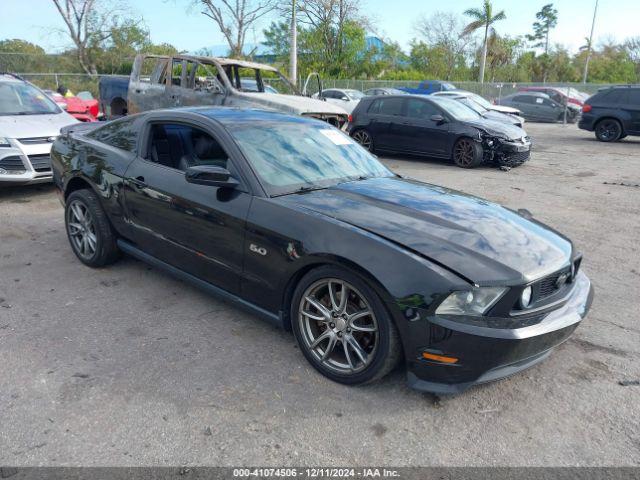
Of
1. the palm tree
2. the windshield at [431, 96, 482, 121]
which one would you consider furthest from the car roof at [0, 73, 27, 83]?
the palm tree

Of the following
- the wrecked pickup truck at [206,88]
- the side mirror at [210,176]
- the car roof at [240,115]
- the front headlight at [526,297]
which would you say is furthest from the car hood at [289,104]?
the front headlight at [526,297]

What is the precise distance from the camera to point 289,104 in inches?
376

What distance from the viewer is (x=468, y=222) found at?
3240 millimetres

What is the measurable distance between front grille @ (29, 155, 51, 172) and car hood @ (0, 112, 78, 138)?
321 mm

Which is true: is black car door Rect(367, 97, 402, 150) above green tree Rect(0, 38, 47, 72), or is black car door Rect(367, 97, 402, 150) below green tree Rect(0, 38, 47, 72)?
below

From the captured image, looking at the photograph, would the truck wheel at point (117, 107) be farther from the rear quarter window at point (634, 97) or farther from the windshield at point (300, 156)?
the rear quarter window at point (634, 97)

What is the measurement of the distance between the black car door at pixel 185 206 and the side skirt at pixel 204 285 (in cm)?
4

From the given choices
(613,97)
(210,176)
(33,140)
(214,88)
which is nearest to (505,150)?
(214,88)

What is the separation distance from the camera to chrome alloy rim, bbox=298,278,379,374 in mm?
2924

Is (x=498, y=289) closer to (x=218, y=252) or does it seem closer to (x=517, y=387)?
(x=517, y=387)

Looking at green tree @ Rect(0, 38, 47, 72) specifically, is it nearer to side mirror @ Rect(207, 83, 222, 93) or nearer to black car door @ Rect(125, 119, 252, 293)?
side mirror @ Rect(207, 83, 222, 93)

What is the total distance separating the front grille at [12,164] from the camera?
6945 mm

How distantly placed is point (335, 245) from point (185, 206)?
137cm

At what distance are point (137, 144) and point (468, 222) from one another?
2783 millimetres
